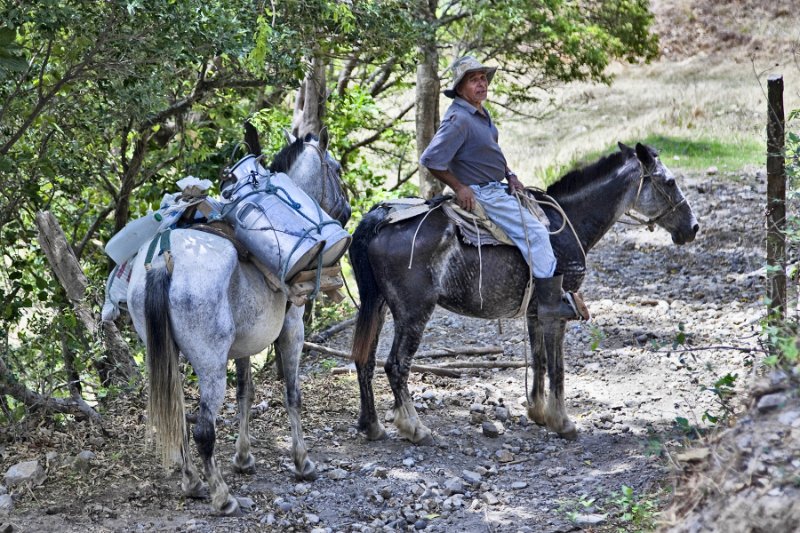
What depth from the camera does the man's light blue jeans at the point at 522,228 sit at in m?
7.09

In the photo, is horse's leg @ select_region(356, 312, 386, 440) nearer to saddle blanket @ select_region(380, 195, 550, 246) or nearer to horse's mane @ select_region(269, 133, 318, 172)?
saddle blanket @ select_region(380, 195, 550, 246)

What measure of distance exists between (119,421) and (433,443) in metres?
2.56

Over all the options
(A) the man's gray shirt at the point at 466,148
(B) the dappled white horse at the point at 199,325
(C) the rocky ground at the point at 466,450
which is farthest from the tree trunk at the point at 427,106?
(B) the dappled white horse at the point at 199,325

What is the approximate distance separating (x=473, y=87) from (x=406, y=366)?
2280 millimetres

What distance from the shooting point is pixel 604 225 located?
7.61 metres

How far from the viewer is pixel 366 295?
7.32 m

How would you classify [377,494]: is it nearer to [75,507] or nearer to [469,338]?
[75,507]

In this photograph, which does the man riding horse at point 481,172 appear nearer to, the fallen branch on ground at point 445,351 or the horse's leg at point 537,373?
the horse's leg at point 537,373

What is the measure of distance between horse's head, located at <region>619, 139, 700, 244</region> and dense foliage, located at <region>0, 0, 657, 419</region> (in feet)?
9.11

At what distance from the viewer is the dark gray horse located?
7117mm

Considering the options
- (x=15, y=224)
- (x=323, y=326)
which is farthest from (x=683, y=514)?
(x=15, y=224)

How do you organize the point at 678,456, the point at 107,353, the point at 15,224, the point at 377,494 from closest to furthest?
the point at 678,456 → the point at 377,494 → the point at 107,353 → the point at 15,224

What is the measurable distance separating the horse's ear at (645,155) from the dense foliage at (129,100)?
2.68 metres

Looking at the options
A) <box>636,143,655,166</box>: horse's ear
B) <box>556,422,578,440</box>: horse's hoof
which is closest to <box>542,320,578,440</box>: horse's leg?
<box>556,422,578,440</box>: horse's hoof
